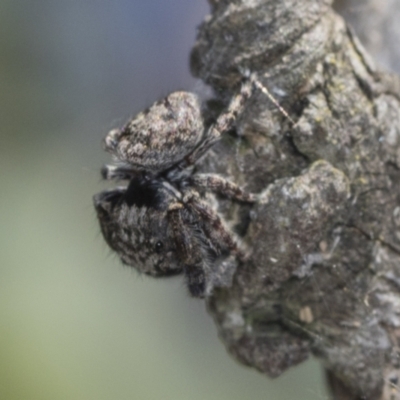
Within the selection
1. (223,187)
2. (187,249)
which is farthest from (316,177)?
(187,249)

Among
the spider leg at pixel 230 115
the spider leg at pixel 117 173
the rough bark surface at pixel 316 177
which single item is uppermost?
the spider leg at pixel 117 173

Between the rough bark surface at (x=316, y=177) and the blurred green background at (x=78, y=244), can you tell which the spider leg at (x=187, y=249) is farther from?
the blurred green background at (x=78, y=244)

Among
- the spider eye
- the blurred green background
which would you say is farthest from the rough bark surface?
the blurred green background

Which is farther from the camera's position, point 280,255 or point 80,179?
point 80,179

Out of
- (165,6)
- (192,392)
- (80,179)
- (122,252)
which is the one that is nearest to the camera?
(122,252)

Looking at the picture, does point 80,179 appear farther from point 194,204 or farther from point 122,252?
point 194,204

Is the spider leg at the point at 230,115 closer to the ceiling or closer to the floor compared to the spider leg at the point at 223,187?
closer to the ceiling

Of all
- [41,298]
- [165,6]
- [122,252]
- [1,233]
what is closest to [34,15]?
[165,6]

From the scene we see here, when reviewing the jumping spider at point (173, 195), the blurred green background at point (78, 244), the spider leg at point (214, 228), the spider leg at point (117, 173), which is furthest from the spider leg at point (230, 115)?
the blurred green background at point (78, 244)
